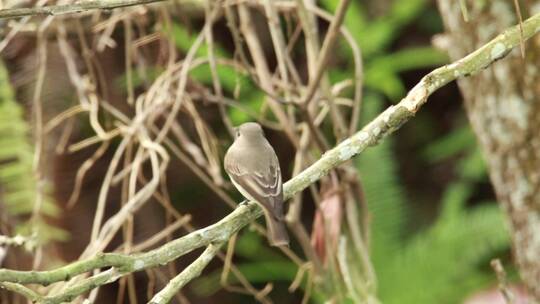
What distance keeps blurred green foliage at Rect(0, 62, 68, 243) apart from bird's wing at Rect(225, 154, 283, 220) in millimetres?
2051

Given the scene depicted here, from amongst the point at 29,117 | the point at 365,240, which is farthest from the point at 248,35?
the point at 29,117

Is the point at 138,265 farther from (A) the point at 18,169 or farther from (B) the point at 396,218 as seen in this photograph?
(B) the point at 396,218

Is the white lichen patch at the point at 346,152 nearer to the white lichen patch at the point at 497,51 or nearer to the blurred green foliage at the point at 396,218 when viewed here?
the white lichen patch at the point at 497,51

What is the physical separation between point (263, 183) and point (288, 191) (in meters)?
0.19

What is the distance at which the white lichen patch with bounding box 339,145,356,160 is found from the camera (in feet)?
7.53

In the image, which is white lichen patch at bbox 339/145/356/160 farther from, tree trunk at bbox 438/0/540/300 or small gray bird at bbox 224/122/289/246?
tree trunk at bbox 438/0/540/300

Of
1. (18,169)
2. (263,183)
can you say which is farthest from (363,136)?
(18,169)

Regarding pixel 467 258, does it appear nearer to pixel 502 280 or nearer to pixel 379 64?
pixel 379 64

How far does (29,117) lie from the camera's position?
480cm

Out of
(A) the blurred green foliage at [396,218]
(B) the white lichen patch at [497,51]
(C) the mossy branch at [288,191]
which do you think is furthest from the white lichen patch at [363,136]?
(A) the blurred green foliage at [396,218]

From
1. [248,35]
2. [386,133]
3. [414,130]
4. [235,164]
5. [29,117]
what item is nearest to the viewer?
[386,133]

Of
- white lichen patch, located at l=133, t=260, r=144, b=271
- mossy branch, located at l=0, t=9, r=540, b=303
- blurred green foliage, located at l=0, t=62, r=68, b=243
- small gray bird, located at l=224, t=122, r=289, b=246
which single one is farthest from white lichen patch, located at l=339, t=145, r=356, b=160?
blurred green foliage, located at l=0, t=62, r=68, b=243

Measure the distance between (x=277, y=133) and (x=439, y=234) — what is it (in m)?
1.02

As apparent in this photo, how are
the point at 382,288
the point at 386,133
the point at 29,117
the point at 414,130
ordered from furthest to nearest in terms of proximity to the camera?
1. the point at 414,130
2. the point at 382,288
3. the point at 29,117
4. the point at 386,133
